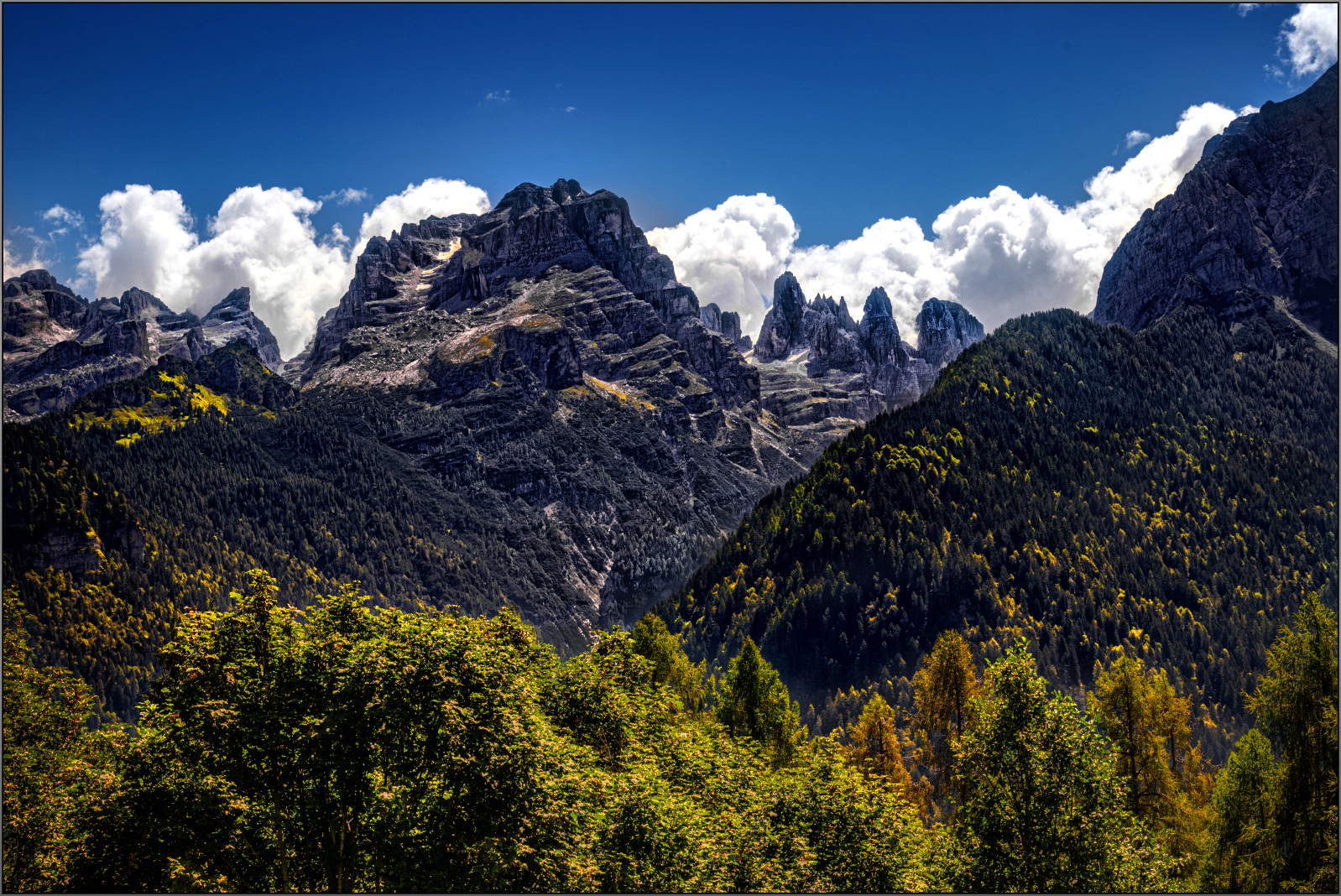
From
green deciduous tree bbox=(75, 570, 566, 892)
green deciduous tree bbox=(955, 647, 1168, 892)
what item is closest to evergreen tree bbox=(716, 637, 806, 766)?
green deciduous tree bbox=(955, 647, 1168, 892)

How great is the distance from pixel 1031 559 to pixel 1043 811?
147 metres

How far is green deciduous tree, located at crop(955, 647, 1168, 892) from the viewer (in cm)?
3136

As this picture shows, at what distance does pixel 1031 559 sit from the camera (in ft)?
543

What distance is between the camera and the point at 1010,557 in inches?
6580

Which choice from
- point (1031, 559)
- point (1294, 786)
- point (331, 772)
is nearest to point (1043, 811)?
point (1294, 786)

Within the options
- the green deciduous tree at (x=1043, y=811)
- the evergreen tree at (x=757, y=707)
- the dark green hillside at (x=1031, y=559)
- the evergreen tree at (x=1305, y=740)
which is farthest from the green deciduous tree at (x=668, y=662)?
the evergreen tree at (x=1305, y=740)

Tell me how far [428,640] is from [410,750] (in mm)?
4453

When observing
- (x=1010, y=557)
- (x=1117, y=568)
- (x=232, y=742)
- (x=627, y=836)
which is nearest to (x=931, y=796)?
(x=627, y=836)

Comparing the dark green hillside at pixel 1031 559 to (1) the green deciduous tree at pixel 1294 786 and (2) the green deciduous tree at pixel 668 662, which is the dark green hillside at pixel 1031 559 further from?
→ (1) the green deciduous tree at pixel 1294 786

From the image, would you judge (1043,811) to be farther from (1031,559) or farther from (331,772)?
(1031,559)

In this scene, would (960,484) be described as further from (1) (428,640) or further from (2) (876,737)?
(1) (428,640)

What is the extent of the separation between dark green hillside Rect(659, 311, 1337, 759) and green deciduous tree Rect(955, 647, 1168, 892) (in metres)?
111

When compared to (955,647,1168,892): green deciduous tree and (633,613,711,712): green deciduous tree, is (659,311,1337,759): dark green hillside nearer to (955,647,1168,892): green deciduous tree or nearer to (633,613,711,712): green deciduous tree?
(633,613,711,712): green deciduous tree

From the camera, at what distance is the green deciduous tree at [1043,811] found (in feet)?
103
